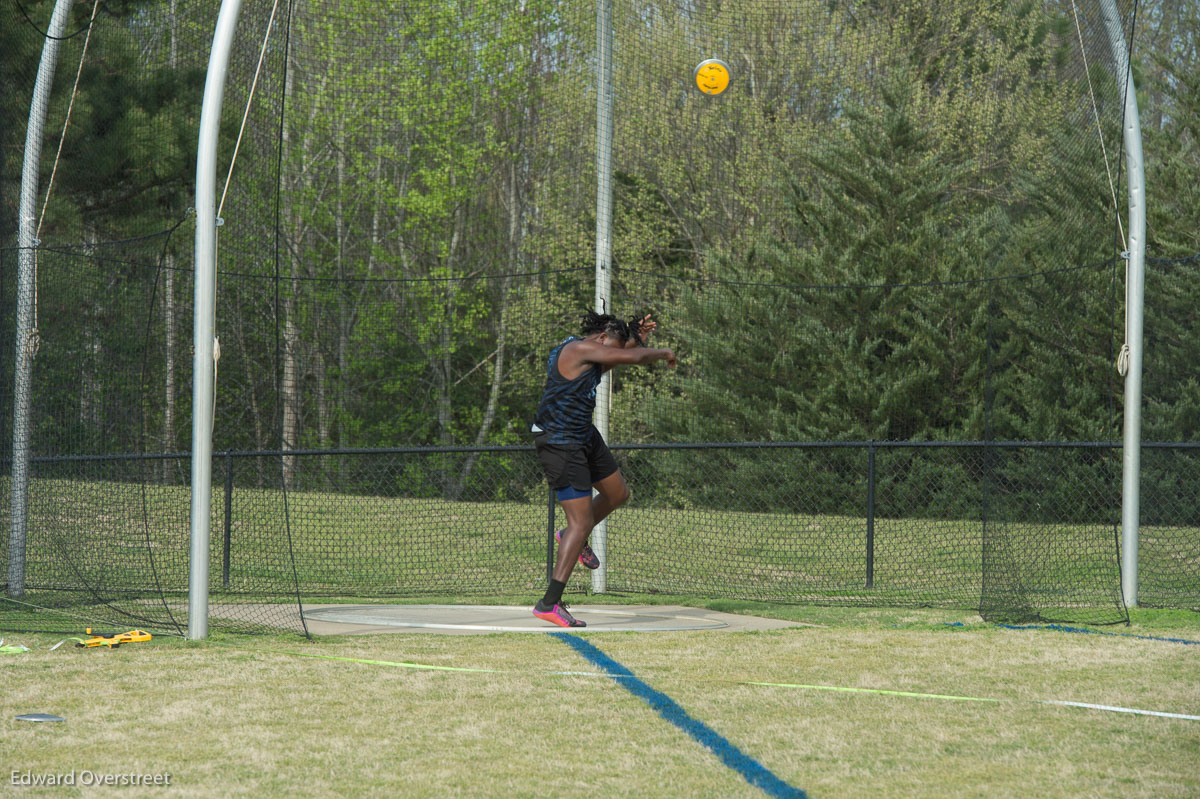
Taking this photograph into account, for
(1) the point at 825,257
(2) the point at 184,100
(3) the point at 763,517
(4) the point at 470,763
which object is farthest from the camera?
(1) the point at 825,257

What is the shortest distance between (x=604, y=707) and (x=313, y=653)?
169cm

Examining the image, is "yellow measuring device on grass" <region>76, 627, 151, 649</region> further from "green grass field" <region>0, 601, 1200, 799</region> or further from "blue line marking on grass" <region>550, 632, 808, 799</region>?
"blue line marking on grass" <region>550, 632, 808, 799</region>

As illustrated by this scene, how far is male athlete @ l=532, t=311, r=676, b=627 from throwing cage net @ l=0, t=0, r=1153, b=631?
1.44 metres

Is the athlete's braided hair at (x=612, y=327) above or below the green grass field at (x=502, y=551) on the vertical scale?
above

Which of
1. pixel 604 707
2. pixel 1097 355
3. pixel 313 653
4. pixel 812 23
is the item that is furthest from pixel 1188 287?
pixel 313 653

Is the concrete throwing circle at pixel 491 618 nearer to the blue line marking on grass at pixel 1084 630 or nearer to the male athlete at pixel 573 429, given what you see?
the male athlete at pixel 573 429

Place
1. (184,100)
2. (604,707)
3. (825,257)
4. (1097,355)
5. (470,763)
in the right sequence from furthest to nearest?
(825,257), (184,100), (1097,355), (604,707), (470,763)

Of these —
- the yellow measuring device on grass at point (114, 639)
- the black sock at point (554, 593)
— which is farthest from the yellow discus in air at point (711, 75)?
the yellow measuring device on grass at point (114, 639)

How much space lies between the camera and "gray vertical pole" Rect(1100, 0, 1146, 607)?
679 cm

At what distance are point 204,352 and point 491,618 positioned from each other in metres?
2.19

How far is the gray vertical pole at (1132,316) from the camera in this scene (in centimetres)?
679

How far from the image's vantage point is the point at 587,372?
6109 millimetres

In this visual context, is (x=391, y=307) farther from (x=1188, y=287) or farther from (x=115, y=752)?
(x=115, y=752)

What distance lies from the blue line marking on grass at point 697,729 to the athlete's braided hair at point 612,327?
70.0 inches
